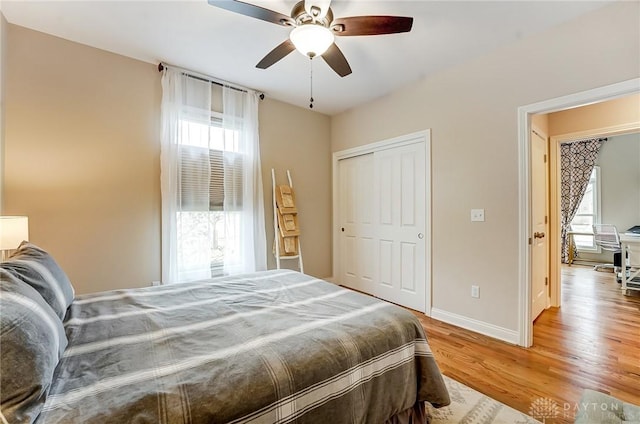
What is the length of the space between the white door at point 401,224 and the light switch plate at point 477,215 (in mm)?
536

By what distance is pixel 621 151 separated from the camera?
556 cm

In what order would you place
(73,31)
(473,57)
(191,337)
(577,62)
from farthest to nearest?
(473,57), (73,31), (577,62), (191,337)

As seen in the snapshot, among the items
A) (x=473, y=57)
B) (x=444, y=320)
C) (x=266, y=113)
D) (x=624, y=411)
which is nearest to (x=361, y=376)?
(x=624, y=411)

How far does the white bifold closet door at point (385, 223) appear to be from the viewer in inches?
129

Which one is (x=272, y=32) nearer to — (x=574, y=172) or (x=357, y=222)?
(x=357, y=222)

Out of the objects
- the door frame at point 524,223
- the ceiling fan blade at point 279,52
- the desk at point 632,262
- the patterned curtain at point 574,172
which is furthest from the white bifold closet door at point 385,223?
the patterned curtain at point 574,172

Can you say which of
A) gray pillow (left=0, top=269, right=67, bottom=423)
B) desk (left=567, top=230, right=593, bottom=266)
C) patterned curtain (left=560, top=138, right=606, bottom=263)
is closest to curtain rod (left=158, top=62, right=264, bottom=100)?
gray pillow (left=0, top=269, right=67, bottom=423)

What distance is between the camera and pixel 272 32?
2.35 m

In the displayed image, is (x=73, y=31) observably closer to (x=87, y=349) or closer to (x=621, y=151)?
(x=87, y=349)

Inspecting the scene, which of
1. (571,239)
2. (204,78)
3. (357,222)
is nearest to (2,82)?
(204,78)

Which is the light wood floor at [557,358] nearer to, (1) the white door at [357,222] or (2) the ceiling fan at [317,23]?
(1) the white door at [357,222]

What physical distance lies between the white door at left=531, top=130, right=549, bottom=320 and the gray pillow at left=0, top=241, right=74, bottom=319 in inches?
145

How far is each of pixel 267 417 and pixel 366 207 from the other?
3.24 m

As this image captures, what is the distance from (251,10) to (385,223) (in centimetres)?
270
